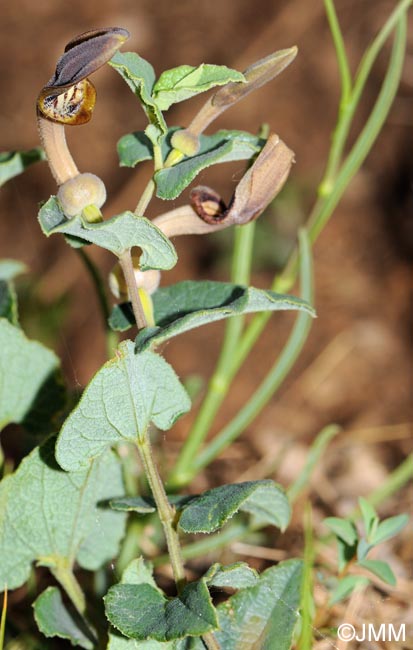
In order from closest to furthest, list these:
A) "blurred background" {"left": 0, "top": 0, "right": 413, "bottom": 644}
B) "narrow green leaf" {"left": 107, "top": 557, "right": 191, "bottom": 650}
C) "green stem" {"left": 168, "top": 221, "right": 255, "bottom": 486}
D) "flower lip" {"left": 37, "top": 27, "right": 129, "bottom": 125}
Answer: "flower lip" {"left": 37, "top": 27, "right": 129, "bottom": 125}
"narrow green leaf" {"left": 107, "top": 557, "right": 191, "bottom": 650}
"green stem" {"left": 168, "top": 221, "right": 255, "bottom": 486}
"blurred background" {"left": 0, "top": 0, "right": 413, "bottom": 644}

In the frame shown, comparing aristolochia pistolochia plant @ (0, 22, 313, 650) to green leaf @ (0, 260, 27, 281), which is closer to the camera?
aristolochia pistolochia plant @ (0, 22, 313, 650)

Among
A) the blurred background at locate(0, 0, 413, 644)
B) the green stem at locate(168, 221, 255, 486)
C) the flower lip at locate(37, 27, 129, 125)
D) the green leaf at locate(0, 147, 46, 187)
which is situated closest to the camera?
the flower lip at locate(37, 27, 129, 125)

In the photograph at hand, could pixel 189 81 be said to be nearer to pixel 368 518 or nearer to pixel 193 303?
pixel 193 303

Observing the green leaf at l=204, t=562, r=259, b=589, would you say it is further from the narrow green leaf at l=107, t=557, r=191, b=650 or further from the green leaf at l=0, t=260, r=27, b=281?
the green leaf at l=0, t=260, r=27, b=281

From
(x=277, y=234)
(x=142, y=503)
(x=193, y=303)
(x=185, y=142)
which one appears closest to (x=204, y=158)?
(x=185, y=142)

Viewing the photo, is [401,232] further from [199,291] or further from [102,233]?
[102,233]

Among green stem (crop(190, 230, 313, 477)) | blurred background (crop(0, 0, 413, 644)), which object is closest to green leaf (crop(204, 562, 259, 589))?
green stem (crop(190, 230, 313, 477))
